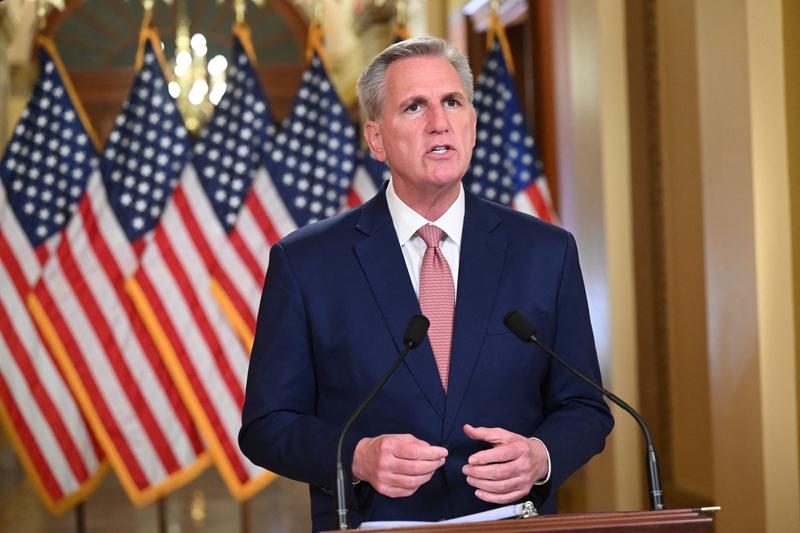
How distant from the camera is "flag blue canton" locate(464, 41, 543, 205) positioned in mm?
5215

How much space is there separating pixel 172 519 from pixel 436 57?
577 centimetres

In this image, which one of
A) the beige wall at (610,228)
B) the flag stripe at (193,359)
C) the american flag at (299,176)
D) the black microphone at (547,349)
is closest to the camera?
the black microphone at (547,349)

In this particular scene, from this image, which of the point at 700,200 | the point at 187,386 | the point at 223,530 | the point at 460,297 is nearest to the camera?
the point at 460,297

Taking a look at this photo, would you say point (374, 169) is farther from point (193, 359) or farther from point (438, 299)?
point (438, 299)

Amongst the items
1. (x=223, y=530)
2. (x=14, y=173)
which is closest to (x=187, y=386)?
(x=14, y=173)

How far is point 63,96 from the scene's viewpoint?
208 inches

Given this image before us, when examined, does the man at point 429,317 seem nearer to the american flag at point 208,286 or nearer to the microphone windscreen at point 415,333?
the microphone windscreen at point 415,333

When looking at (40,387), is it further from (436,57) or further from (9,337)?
(436,57)

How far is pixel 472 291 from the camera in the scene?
2.00 meters

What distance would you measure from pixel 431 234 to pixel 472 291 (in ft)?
0.50

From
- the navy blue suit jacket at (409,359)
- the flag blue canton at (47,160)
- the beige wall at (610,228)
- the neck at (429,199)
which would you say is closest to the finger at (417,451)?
the navy blue suit jacket at (409,359)

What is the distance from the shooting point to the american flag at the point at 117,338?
5023 mm

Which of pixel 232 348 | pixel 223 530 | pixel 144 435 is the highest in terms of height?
pixel 232 348

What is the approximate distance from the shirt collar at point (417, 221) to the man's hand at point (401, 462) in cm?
49
